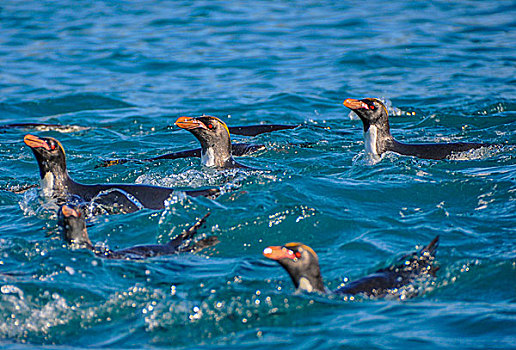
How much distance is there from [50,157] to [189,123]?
1.64 meters

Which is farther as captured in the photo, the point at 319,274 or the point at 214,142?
the point at 214,142

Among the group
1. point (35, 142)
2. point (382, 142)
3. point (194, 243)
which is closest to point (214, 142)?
point (382, 142)

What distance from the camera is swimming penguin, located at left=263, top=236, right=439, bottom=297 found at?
17.5 feet

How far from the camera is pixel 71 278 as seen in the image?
19.3 ft

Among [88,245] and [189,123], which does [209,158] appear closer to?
[189,123]

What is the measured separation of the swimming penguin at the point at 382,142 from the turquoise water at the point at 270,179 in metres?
0.19

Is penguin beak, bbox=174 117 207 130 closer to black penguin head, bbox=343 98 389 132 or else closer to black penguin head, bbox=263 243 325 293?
black penguin head, bbox=343 98 389 132

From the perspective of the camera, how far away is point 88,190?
7.66 meters

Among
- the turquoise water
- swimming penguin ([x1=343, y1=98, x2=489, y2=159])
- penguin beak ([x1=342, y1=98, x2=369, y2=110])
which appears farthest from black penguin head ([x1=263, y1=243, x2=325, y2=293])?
swimming penguin ([x1=343, y1=98, x2=489, y2=159])

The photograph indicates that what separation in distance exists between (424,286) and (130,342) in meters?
2.11

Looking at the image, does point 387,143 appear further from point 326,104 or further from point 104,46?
point 104,46

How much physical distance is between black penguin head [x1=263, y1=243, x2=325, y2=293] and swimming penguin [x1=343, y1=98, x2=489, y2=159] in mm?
3918

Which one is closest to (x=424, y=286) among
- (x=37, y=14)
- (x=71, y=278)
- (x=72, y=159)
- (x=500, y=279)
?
(x=500, y=279)

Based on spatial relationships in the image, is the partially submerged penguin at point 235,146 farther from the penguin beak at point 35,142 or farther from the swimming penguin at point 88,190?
the penguin beak at point 35,142
